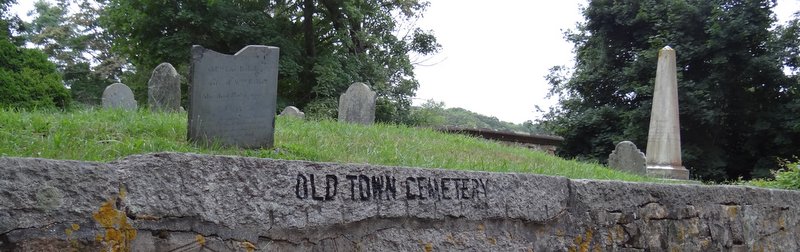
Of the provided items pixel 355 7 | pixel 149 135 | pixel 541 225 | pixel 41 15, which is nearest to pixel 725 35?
pixel 355 7

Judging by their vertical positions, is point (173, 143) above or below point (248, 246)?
above

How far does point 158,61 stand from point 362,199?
57.8 feet

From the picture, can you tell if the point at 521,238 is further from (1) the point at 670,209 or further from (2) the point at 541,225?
(1) the point at 670,209

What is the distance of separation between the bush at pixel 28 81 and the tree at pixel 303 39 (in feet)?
24.0

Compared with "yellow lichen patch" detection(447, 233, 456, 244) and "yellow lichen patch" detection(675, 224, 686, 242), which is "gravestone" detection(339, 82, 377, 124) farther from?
"yellow lichen patch" detection(447, 233, 456, 244)

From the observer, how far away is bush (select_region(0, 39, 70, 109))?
9602mm

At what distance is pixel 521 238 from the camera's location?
4.75 m

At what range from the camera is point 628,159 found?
41.4 ft

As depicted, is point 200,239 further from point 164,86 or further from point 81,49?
point 81,49

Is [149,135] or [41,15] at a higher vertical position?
[41,15]

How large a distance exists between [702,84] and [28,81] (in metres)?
17.5

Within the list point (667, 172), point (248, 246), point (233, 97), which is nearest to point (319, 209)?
point (248, 246)

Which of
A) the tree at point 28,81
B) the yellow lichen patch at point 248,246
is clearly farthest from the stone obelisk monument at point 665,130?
the yellow lichen patch at point 248,246

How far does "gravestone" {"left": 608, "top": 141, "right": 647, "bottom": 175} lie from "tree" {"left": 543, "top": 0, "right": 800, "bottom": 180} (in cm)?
810
